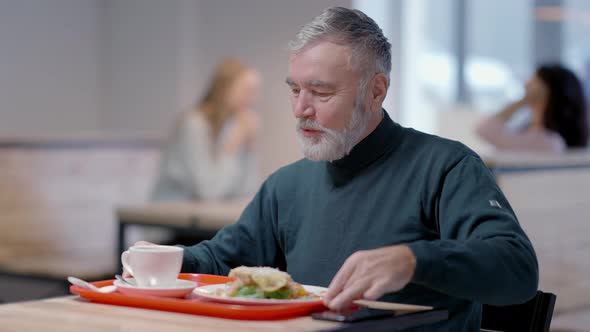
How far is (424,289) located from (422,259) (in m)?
0.28

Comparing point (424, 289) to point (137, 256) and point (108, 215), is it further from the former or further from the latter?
point (108, 215)

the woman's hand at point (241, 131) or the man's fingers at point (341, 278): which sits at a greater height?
the man's fingers at point (341, 278)

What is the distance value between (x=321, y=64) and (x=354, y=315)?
609mm

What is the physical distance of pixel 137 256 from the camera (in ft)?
5.73

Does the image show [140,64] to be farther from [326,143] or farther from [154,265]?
[154,265]

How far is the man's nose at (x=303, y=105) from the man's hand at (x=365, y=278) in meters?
0.48

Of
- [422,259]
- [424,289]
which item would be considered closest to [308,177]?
[424,289]

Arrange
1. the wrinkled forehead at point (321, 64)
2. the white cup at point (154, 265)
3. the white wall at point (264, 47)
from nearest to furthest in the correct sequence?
the white cup at point (154, 265) → the wrinkled forehead at point (321, 64) → the white wall at point (264, 47)

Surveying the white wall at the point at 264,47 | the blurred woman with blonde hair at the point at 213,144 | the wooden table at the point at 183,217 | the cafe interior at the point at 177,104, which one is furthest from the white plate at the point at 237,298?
the white wall at the point at 264,47

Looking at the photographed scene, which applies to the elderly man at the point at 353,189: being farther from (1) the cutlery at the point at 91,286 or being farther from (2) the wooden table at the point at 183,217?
(2) the wooden table at the point at 183,217

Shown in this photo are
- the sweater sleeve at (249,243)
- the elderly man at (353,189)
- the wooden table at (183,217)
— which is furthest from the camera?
the wooden table at (183,217)

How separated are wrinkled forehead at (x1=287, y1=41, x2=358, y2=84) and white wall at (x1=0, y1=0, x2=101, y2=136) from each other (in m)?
5.95

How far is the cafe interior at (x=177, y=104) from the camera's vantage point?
14.4ft

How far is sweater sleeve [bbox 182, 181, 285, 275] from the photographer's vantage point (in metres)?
2.13
